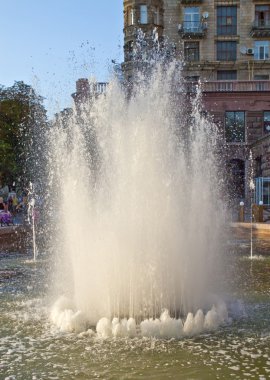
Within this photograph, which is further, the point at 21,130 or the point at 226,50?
the point at 226,50

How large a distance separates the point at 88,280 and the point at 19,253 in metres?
9.32

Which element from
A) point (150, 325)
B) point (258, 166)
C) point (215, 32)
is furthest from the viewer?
point (215, 32)

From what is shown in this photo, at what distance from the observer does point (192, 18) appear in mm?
44000

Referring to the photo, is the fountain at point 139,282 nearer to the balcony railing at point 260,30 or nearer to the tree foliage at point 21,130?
the tree foliage at point 21,130

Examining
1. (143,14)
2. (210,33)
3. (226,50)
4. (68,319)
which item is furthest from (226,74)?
(68,319)

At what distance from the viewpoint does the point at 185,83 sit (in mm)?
37906

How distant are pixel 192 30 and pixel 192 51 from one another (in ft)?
5.20

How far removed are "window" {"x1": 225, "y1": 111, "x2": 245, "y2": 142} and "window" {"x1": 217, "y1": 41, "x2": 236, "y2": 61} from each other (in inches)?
289

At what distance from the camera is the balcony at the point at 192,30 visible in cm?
4331

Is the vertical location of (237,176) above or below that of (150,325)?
above

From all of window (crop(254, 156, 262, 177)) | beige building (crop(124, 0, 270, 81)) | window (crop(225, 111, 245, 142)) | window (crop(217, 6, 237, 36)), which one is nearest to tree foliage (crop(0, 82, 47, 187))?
beige building (crop(124, 0, 270, 81))

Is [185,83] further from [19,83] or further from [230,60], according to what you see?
[19,83]

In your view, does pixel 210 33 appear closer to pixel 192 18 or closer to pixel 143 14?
pixel 192 18

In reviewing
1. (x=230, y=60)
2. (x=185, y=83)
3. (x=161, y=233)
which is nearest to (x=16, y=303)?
(x=161, y=233)
